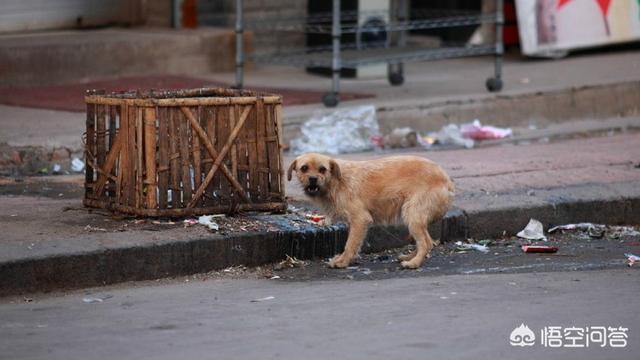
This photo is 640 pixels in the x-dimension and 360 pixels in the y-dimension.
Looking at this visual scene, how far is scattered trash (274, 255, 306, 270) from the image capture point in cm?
732

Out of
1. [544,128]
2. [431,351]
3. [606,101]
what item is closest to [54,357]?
[431,351]

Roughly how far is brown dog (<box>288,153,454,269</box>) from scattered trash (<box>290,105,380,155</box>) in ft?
11.2

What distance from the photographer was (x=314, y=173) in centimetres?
711

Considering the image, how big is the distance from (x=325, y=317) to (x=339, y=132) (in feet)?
17.1

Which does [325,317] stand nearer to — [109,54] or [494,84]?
[109,54]

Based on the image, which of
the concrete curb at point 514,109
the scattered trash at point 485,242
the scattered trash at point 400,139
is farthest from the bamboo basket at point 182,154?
the scattered trash at point 400,139

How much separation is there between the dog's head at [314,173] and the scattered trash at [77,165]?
303 centimetres

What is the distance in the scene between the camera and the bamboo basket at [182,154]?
7.34 meters

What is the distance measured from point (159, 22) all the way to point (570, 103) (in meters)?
4.72

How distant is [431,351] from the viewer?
5.30 metres

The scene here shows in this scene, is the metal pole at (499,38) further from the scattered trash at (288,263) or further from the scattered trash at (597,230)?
the scattered trash at (288,263)

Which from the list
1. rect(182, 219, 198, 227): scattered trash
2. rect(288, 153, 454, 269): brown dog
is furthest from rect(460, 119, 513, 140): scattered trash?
rect(182, 219, 198, 227): scattered trash

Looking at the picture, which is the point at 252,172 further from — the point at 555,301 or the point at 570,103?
the point at 570,103

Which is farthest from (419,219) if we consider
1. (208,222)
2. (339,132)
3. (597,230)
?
(339,132)
